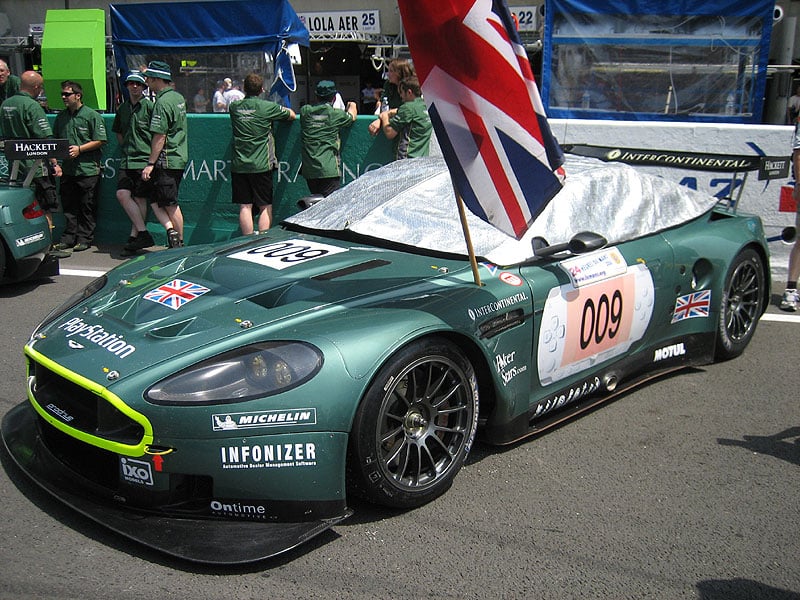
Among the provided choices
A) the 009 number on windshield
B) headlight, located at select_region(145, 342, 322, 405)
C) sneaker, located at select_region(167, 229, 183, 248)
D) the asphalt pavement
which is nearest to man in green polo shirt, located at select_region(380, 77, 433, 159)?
sneaker, located at select_region(167, 229, 183, 248)

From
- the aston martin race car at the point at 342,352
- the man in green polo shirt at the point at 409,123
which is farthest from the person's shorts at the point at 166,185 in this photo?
the aston martin race car at the point at 342,352

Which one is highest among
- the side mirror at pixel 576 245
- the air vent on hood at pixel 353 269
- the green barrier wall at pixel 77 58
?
the green barrier wall at pixel 77 58

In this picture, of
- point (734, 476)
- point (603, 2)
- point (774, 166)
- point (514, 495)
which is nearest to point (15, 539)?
point (514, 495)

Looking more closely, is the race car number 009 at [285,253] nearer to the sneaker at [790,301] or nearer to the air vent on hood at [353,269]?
the air vent on hood at [353,269]

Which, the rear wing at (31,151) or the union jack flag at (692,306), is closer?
the union jack flag at (692,306)

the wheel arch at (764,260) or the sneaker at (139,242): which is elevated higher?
the wheel arch at (764,260)

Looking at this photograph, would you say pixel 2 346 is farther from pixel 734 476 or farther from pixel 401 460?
pixel 734 476

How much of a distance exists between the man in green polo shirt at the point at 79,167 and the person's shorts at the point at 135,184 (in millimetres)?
512

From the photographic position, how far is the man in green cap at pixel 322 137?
26.0 ft

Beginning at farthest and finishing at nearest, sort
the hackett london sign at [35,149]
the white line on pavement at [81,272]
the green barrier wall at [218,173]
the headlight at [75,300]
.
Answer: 1. the green barrier wall at [218,173]
2. the white line on pavement at [81,272]
3. the hackett london sign at [35,149]
4. the headlight at [75,300]

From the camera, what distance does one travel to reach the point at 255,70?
13.3m

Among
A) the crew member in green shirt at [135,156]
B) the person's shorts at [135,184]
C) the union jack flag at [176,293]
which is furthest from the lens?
the person's shorts at [135,184]

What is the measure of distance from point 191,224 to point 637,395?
219 inches

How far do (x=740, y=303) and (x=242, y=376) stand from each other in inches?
134
